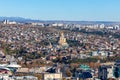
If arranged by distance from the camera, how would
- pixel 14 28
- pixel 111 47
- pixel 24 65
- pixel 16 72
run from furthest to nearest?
pixel 14 28 → pixel 111 47 → pixel 24 65 → pixel 16 72

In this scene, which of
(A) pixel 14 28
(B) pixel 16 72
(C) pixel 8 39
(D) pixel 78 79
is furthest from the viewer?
(A) pixel 14 28

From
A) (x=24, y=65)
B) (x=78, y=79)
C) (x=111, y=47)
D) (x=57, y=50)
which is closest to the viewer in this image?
(x=78, y=79)

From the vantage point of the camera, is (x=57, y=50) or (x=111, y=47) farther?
(x=111, y=47)

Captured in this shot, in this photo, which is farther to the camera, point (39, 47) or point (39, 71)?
point (39, 47)

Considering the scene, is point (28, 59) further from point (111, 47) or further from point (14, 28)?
point (14, 28)

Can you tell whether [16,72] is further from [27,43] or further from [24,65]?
[27,43]

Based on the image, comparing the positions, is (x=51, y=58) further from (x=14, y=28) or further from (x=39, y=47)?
(x=14, y=28)

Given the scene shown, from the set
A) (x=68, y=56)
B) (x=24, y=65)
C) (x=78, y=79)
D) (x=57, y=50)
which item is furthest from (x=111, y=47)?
(x=78, y=79)

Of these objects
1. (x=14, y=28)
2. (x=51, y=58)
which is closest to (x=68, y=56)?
(x=51, y=58)
